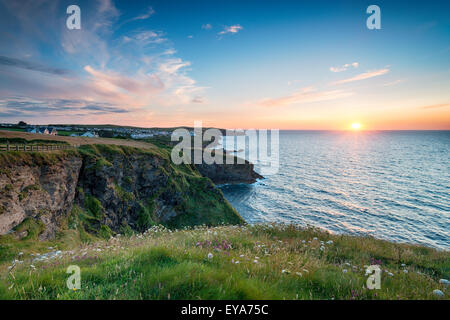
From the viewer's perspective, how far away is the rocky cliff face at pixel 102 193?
18969 millimetres

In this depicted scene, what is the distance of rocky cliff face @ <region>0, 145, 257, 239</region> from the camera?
19.0 m

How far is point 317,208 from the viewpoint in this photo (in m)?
52.2

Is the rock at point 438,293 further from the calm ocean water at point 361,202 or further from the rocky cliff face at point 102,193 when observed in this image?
the calm ocean water at point 361,202

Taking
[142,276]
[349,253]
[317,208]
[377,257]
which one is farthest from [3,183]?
[317,208]

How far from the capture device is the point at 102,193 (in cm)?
3144

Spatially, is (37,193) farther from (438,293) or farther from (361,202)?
(361,202)

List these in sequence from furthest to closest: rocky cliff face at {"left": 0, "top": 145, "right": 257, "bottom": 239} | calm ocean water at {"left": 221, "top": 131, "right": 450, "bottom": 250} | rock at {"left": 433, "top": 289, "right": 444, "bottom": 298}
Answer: calm ocean water at {"left": 221, "top": 131, "right": 450, "bottom": 250}, rocky cliff face at {"left": 0, "top": 145, "right": 257, "bottom": 239}, rock at {"left": 433, "top": 289, "right": 444, "bottom": 298}
